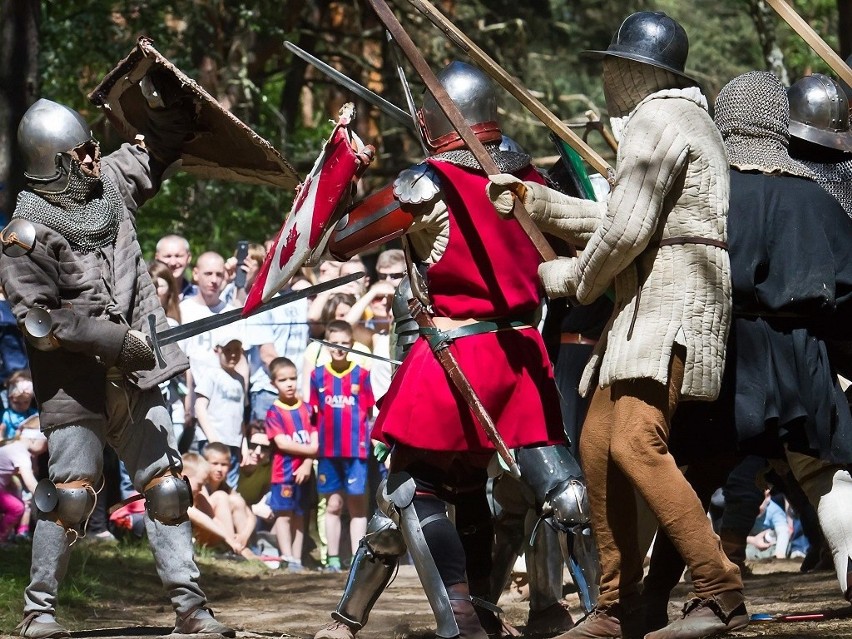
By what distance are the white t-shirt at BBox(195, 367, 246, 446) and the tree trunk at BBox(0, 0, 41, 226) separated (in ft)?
4.95


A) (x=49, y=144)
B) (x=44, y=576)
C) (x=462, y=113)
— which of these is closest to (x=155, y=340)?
(x=49, y=144)

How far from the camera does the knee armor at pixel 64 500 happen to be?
522cm

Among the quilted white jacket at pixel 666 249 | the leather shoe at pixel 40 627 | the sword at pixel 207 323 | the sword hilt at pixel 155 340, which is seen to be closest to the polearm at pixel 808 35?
the quilted white jacket at pixel 666 249

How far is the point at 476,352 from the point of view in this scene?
480 cm

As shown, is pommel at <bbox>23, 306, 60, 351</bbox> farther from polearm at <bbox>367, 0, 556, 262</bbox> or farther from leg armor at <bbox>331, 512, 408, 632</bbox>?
polearm at <bbox>367, 0, 556, 262</bbox>

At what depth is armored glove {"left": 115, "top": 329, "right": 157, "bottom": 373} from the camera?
5.17 metres

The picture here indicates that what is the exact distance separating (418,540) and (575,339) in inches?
73.8

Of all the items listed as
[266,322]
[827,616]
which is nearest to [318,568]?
[266,322]

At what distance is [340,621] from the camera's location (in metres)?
5.02

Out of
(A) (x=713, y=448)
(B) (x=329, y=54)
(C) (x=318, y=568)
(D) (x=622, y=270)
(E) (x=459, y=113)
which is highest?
(B) (x=329, y=54)

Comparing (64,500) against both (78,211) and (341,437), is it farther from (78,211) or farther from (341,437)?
(341,437)

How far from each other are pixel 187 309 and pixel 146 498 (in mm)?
3518

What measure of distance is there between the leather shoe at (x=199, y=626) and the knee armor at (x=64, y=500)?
1.68 ft

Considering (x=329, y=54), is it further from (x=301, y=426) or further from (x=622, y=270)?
(x=622, y=270)
